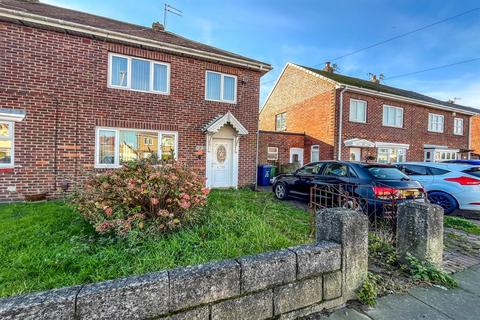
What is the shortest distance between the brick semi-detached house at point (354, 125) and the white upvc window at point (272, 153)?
34 millimetres

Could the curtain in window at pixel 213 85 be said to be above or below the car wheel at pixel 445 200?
above

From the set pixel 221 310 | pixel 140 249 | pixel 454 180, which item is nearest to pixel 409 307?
pixel 221 310

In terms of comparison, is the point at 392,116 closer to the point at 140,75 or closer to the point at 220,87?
the point at 220,87

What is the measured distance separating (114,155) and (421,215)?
8.71 m

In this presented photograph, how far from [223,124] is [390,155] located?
477 inches

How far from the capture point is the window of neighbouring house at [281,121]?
18.7 m

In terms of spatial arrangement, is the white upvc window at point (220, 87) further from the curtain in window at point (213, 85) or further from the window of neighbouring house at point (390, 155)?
the window of neighbouring house at point (390, 155)

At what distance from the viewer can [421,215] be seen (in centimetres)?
330

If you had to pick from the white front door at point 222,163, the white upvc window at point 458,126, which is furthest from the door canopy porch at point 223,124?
the white upvc window at point 458,126

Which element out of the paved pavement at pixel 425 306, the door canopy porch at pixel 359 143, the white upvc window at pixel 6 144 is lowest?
the paved pavement at pixel 425 306

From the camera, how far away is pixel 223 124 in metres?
9.70

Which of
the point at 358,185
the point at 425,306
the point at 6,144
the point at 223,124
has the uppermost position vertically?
the point at 223,124

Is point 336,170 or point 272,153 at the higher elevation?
point 272,153

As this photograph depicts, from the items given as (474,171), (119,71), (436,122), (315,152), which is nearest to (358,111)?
(315,152)
